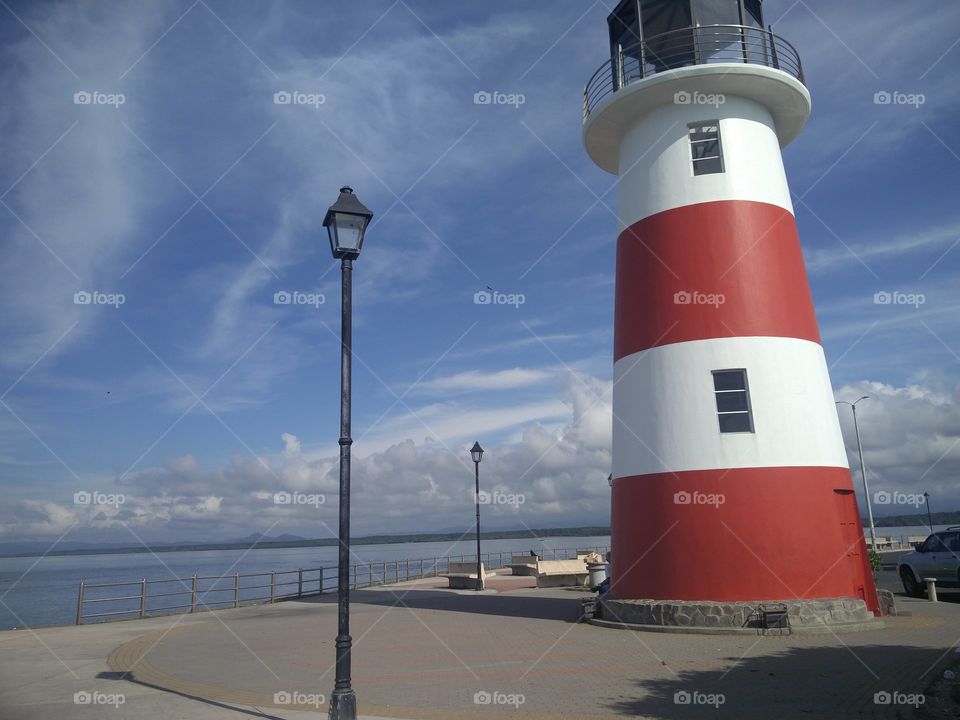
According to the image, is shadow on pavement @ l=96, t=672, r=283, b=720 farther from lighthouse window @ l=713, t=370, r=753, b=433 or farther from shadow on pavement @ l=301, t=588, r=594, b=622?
lighthouse window @ l=713, t=370, r=753, b=433

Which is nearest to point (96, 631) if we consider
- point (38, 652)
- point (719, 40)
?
point (38, 652)

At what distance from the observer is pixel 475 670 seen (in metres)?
11.2

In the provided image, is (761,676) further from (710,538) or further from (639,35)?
(639,35)

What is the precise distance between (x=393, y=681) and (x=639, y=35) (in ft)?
48.8

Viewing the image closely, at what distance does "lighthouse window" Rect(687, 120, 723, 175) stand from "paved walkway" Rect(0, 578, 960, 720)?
390 inches

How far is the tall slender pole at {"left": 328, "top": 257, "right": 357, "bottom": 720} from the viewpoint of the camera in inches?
302

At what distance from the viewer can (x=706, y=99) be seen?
53.6 feet

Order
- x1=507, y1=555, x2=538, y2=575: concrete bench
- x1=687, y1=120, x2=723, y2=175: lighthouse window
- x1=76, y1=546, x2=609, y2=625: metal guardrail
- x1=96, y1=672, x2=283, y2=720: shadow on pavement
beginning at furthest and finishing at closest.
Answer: x1=507, y1=555, x2=538, y2=575: concrete bench → x1=76, y1=546, x2=609, y2=625: metal guardrail → x1=687, y1=120, x2=723, y2=175: lighthouse window → x1=96, y1=672, x2=283, y2=720: shadow on pavement

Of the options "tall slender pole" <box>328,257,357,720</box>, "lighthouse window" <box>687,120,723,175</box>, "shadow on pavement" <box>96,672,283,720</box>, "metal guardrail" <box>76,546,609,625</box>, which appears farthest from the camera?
"metal guardrail" <box>76,546,609,625</box>

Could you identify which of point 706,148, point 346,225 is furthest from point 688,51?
point 346,225

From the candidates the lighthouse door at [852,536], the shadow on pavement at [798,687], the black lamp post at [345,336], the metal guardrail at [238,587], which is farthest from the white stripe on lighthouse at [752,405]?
the metal guardrail at [238,587]

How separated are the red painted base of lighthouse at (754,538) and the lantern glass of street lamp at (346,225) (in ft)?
29.0

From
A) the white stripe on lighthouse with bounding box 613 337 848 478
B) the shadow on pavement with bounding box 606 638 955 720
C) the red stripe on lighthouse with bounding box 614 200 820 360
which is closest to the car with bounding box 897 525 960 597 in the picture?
the white stripe on lighthouse with bounding box 613 337 848 478

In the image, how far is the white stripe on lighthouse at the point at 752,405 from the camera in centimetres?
1453
